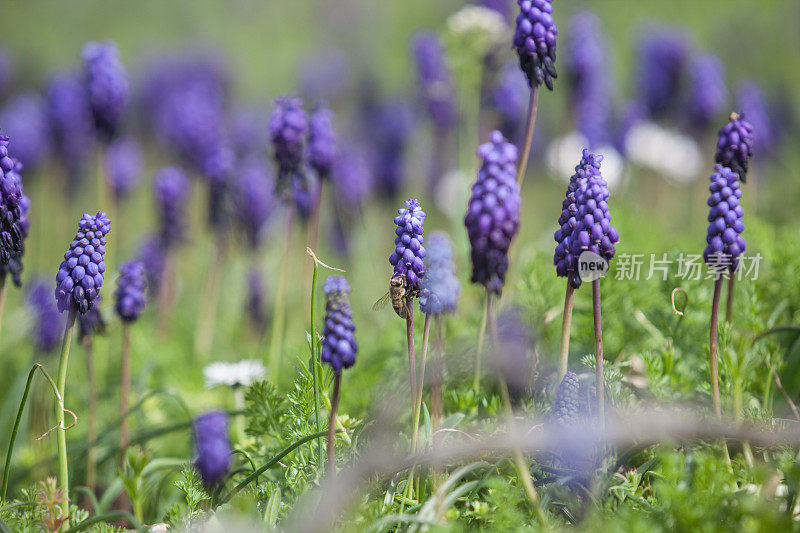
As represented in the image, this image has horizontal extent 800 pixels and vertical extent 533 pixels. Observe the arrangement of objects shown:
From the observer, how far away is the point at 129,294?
295 cm

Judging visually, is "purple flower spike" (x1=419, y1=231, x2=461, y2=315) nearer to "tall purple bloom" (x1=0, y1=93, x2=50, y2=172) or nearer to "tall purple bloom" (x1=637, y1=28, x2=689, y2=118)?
"tall purple bloom" (x1=0, y1=93, x2=50, y2=172)

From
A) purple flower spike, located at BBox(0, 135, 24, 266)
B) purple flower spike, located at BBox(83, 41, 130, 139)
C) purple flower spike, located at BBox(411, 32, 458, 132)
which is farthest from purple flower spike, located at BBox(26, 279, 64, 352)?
purple flower spike, located at BBox(411, 32, 458, 132)

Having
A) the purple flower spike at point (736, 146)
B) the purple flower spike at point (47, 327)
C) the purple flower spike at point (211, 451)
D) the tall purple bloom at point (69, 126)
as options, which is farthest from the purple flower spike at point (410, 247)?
the tall purple bloom at point (69, 126)

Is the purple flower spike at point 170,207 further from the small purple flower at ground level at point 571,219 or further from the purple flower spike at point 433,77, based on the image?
the small purple flower at ground level at point 571,219

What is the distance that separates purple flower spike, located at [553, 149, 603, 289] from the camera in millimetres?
2025

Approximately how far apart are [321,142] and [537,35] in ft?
4.96

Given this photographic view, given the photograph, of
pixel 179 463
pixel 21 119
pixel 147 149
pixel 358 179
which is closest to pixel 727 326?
pixel 179 463

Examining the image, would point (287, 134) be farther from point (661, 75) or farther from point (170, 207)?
point (661, 75)

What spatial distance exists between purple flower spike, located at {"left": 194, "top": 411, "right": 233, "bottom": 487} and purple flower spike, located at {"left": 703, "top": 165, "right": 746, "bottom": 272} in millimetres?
1563

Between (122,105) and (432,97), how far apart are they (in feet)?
8.90

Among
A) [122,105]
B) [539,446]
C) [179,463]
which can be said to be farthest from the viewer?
[122,105]

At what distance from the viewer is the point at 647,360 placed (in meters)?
2.40

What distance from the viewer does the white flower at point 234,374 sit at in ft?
10.4

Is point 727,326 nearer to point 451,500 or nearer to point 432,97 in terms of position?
point 451,500
